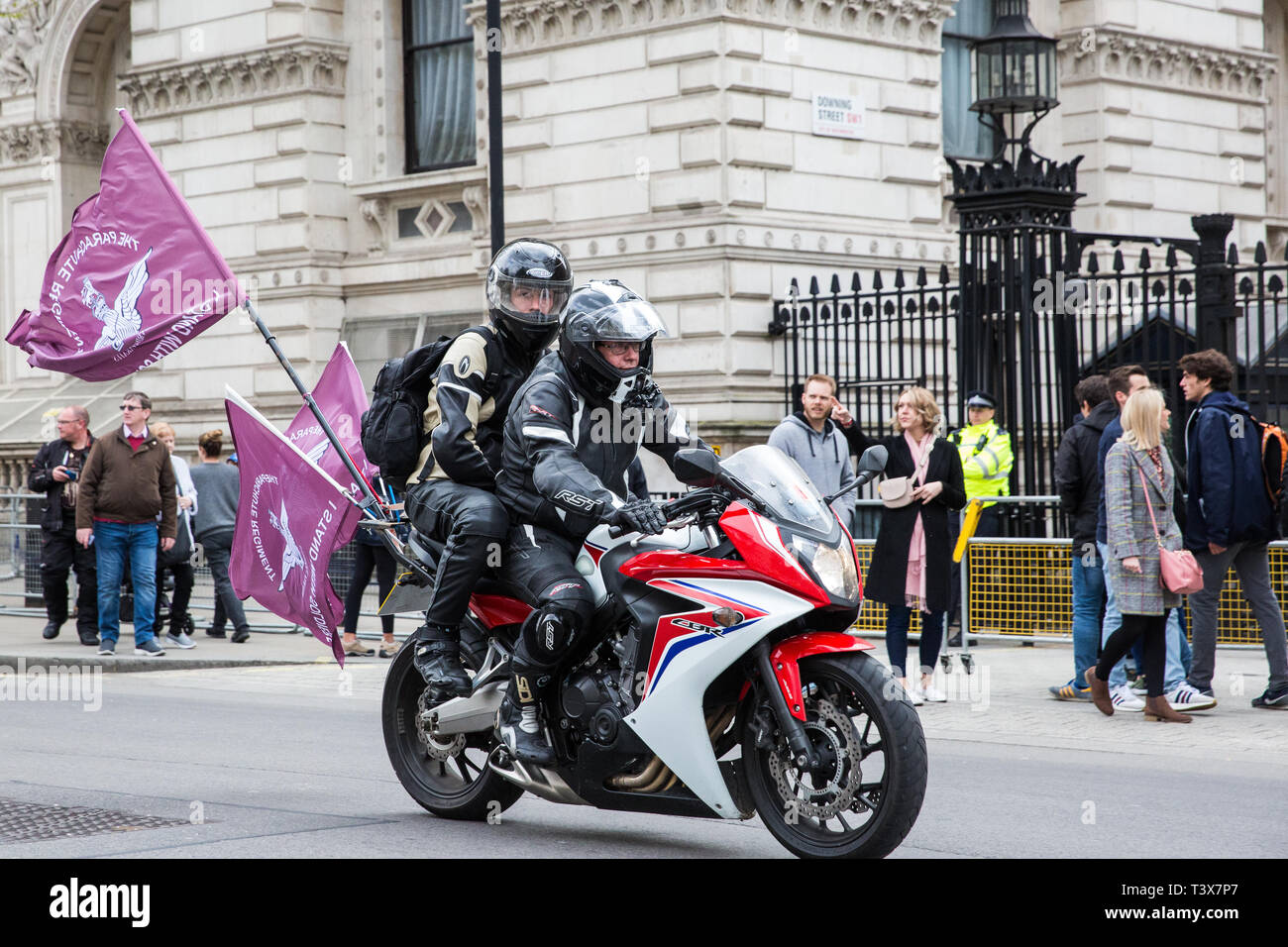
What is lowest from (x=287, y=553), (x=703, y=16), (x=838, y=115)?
(x=287, y=553)

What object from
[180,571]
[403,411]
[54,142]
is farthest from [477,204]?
[403,411]

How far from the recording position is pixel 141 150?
10375mm

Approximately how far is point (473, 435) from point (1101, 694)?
508cm

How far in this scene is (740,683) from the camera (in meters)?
6.22

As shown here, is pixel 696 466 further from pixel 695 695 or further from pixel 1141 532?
pixel 1141 532

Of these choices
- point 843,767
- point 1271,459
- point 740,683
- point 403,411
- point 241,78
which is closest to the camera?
point 843,767

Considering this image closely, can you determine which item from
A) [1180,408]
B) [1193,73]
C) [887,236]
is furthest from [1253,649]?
[1193,73]

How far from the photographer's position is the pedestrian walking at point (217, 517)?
15.7m

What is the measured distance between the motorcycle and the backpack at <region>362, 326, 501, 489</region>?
3.18 ft

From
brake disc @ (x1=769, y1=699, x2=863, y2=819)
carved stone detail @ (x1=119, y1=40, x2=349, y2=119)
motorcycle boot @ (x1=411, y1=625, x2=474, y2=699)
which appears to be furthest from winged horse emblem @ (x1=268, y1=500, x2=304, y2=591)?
carved stone detail @ (x1=119, y1=40, x2=349, y2=119)

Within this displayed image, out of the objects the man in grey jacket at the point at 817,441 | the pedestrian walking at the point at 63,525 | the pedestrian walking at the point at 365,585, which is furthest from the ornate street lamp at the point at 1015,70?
the pedestrian walking at the point at 63,525

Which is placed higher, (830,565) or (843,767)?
(830,565)

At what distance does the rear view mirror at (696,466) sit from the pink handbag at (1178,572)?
4.81 metres
